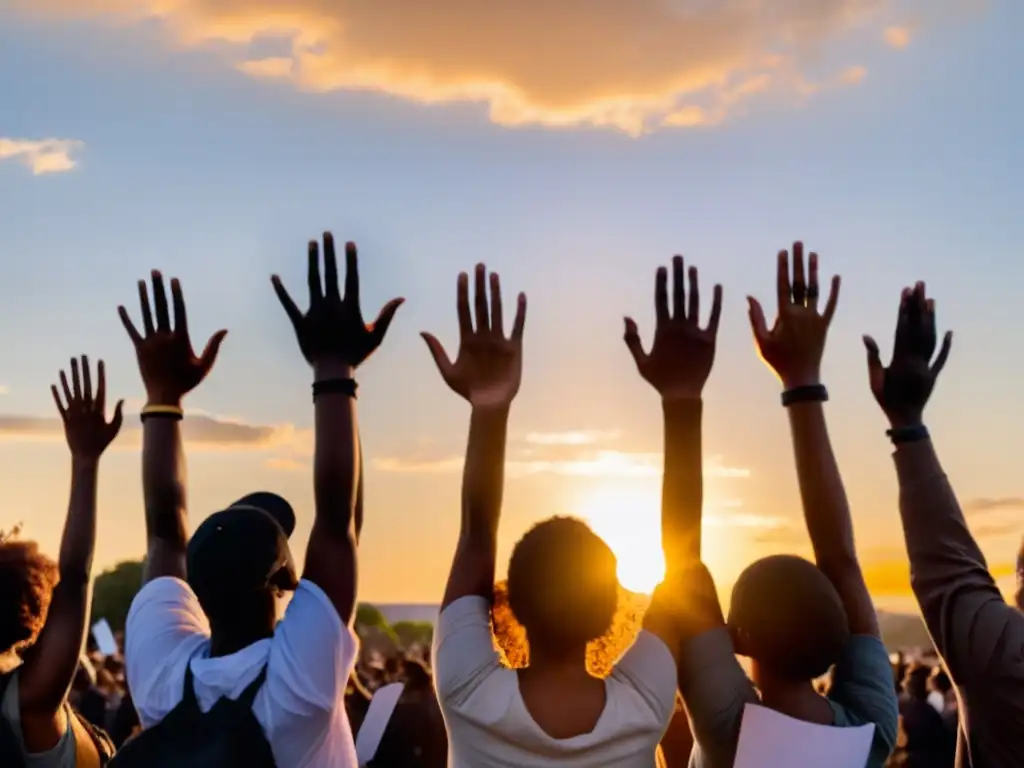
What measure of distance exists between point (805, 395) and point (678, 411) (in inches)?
18.9

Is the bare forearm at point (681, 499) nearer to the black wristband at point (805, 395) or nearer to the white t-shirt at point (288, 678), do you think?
the black wristband at point (805, 395)

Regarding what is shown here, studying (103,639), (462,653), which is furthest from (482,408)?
(103,639)

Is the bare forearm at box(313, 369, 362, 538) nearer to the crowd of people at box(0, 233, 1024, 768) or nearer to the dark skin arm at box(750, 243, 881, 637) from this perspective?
the crowd of people at box(0, 233, 1024, 768)

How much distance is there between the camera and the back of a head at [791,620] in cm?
312

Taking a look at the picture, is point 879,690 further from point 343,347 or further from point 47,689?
point 47,689

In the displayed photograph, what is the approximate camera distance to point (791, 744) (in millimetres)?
3066

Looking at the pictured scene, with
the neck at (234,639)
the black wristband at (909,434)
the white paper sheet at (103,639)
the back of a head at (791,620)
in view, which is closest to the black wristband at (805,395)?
the black wristband at (909,434)

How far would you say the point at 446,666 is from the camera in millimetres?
3051

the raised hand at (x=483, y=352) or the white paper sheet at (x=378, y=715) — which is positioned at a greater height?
the raised hand at (x=483, y=352)

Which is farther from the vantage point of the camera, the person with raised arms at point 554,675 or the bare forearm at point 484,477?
the bare forearm at point 484,477

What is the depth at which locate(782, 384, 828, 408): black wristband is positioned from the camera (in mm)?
3748

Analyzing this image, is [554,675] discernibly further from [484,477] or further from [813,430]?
[813,430]

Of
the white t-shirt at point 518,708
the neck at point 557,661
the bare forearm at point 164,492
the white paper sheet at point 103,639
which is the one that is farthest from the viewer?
the white paper sheet at point 103,639

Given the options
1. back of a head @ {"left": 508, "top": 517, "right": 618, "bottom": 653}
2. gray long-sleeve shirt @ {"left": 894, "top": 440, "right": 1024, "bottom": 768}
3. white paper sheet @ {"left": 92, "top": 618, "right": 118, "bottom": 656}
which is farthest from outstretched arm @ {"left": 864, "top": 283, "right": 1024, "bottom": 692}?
white paper sheet @ {"left": 92, "top": 618, "right": 118, "bottom": 656}
